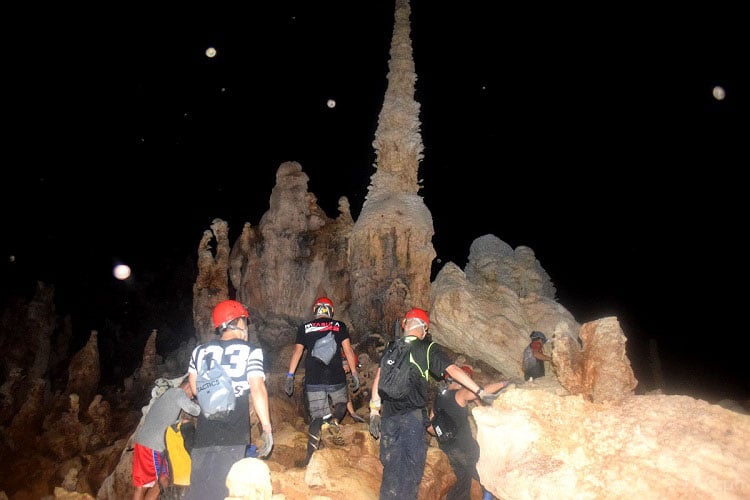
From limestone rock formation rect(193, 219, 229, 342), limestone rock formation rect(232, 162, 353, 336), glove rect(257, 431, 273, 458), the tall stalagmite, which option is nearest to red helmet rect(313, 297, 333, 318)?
glove rect(257, 431, 273, 458)

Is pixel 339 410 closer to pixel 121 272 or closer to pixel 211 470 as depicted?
pixel 211 470

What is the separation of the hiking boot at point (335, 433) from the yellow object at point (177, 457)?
1.92m

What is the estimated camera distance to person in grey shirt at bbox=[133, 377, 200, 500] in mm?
3584

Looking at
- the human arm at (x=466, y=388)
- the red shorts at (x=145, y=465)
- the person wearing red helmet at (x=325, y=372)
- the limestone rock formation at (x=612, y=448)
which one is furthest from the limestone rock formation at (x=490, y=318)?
the red shorts at (x=145, y=465)

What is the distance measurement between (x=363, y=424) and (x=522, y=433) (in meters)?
3.09

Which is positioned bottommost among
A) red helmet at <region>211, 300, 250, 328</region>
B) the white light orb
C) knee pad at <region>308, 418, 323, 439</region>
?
the white light orb

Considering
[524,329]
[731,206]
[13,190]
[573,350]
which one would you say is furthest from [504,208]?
[13,190]

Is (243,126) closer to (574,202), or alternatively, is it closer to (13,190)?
(13,190)

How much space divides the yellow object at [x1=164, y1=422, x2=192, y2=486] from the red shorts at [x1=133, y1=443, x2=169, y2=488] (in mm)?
203

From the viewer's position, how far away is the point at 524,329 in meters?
8.91

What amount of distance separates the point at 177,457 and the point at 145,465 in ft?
1.26

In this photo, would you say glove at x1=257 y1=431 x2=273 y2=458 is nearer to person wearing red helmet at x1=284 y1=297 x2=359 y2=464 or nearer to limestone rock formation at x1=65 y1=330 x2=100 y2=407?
person wearing red helmet at x1=284 y1=297 x2=359 y2=464

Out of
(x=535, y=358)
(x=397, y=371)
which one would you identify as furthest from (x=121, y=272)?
(x=397, y=371)

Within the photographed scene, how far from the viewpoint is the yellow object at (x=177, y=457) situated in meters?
3.57
